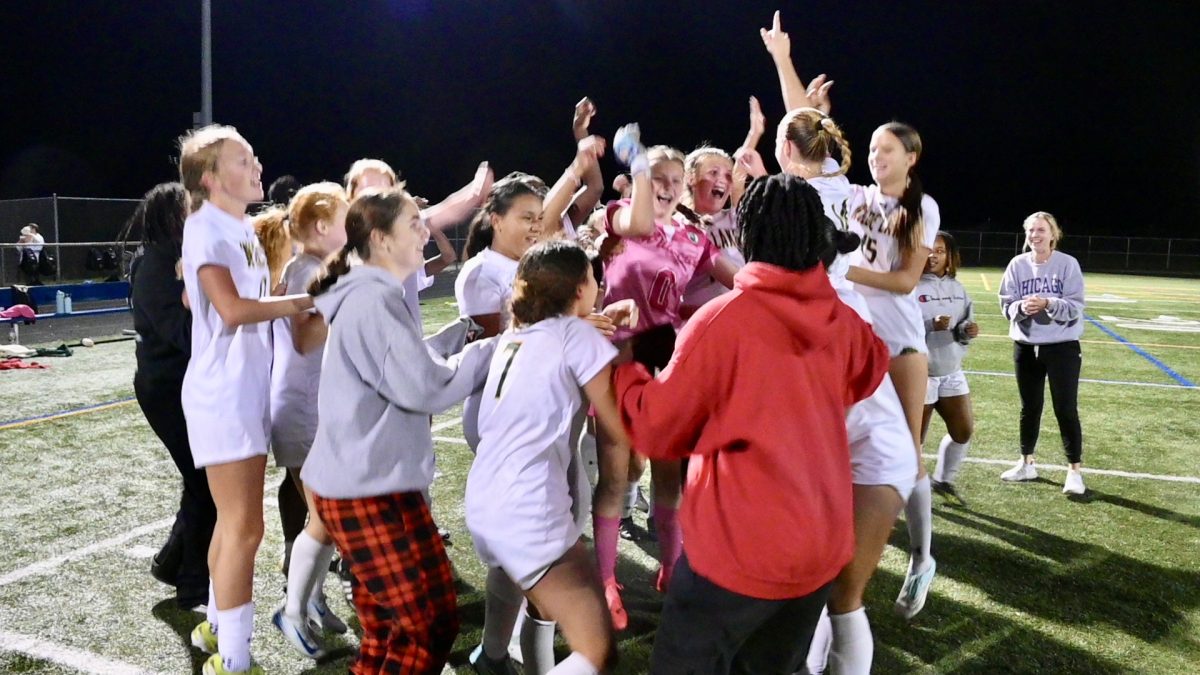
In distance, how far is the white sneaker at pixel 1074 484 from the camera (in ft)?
19.6

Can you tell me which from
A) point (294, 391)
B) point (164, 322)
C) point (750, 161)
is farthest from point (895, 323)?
point (164, 322)

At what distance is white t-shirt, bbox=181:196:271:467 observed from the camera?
293 cm

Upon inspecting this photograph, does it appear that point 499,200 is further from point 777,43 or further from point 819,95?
point 819,95

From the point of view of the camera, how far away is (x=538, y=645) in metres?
2.80

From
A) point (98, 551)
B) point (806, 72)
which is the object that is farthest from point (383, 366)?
point (806, 72)

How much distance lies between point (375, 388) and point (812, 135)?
1.76 metres

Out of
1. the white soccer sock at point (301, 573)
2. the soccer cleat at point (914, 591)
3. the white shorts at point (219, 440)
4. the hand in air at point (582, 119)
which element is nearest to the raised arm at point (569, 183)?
the hand in air at point (582, 119)

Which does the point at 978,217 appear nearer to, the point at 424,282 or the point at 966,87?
the point at 966,87

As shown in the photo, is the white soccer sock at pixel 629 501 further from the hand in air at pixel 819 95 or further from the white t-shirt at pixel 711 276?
the hand in air at pixel 819 95

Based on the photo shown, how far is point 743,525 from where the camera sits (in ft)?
6.73

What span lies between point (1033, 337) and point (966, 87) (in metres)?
64.4

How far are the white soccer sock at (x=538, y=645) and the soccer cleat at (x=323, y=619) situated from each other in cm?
128

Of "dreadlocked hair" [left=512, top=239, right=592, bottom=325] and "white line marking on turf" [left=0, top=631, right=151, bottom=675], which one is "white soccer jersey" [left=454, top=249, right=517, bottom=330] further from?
"white line marking on turf" [left=0, top=631, right=151, bottom=675]

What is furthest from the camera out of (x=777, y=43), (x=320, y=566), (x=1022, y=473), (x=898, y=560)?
(x=1022, y=473)
